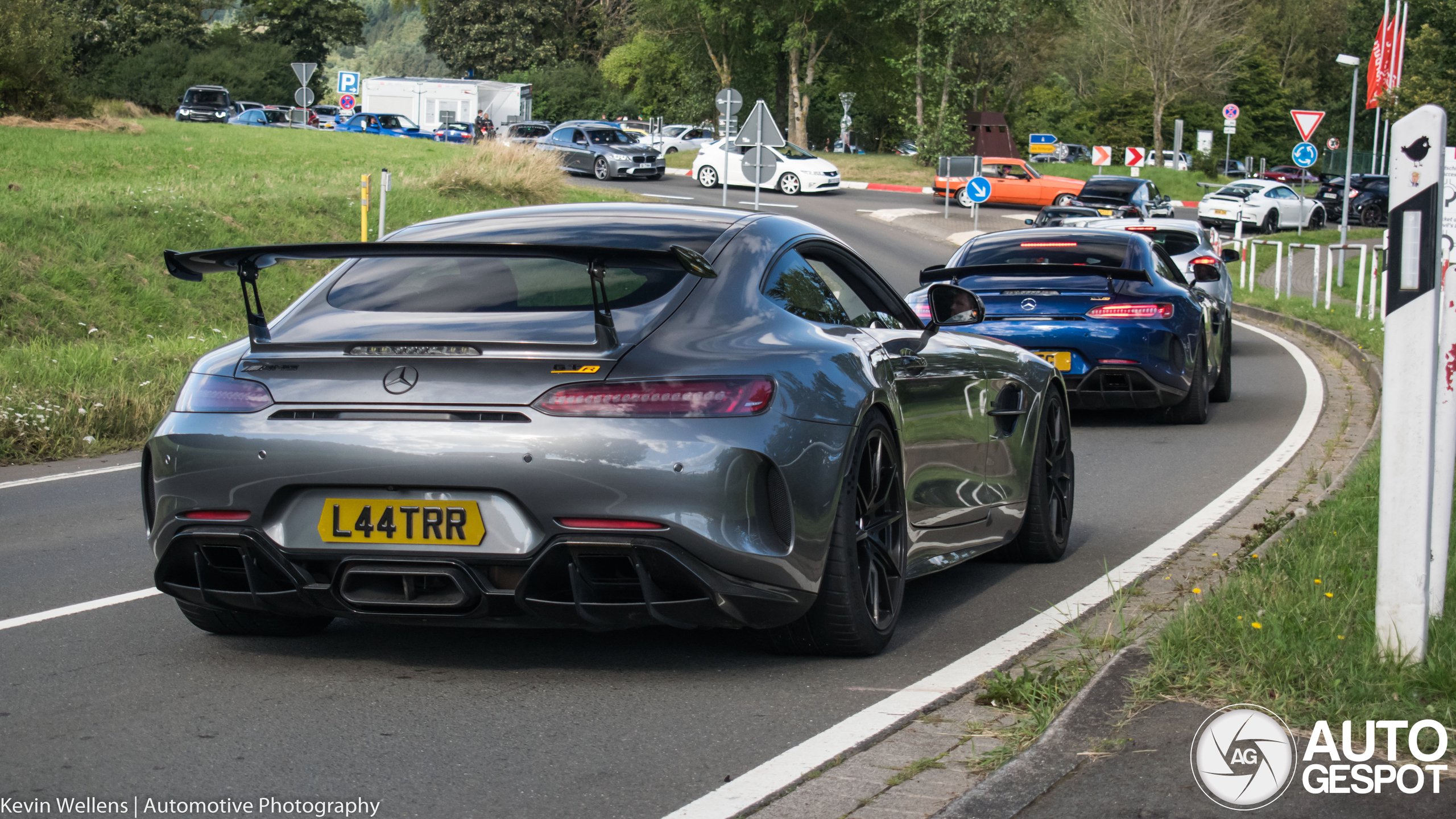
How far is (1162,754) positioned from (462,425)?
2.01 m

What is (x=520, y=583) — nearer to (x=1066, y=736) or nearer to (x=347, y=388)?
(x=347, y=388)

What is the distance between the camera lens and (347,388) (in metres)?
4.53

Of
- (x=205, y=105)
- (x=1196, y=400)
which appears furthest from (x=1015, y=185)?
(x=1196, y=400)

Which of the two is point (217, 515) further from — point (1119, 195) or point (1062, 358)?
point (1119, 195)

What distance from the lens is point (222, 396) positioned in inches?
184

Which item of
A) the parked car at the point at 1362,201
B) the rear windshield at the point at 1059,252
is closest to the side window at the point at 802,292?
the rear windshield at the point at 1059,252

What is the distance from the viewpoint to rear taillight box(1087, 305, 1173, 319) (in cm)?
1175

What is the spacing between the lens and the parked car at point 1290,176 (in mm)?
74812

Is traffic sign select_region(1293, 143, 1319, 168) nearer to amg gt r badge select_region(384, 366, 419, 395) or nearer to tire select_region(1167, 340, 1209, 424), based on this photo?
tire select_region(1167, 340, 1209, 424)

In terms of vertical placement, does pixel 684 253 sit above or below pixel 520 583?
above

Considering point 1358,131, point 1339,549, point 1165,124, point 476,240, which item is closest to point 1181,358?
point 1339,549

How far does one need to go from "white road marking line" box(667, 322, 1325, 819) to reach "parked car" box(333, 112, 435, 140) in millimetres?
59677

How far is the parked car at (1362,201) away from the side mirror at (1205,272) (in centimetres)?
4029

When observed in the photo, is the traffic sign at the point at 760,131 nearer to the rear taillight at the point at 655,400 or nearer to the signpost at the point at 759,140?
the signpost at the point at 759,140
